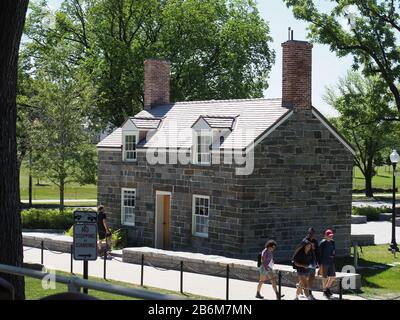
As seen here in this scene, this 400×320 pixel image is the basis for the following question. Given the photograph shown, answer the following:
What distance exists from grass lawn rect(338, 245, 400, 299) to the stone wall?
133 centimetres

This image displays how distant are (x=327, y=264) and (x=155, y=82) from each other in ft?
50.4

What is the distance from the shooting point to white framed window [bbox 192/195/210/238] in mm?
24703

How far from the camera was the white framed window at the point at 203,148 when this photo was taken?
81.6ft

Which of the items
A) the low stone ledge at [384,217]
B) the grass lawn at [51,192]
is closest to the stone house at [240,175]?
the low stone ledge at [384,217]

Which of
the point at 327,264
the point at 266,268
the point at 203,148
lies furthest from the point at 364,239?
the point at 266,268

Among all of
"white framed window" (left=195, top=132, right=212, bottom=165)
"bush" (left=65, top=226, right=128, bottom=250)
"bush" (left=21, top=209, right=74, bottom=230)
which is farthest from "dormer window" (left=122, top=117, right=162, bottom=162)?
"bush" (left=21, top=209, right=74, bottom=230)

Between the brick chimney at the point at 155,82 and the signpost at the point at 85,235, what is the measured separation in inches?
764

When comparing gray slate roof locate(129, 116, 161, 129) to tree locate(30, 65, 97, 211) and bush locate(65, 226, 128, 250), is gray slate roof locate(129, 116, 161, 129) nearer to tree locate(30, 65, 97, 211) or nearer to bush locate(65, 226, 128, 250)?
bush locate(65, 226, 128, 250)

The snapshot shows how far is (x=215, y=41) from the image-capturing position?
1852 inches

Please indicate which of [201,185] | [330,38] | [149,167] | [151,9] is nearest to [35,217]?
[149,167]

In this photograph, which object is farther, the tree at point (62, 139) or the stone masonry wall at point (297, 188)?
the tree at point (62, 139)

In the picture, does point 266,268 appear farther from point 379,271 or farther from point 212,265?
point 379,271

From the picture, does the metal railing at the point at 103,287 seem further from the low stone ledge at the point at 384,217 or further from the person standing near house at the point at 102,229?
the low stone ledge at the point at 384,217
